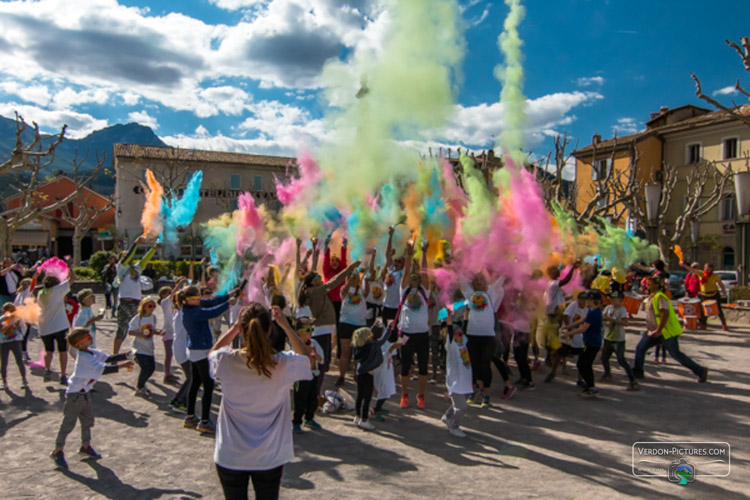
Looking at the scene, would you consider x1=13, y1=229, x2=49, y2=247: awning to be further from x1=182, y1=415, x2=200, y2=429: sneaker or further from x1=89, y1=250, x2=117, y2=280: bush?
x1=182, y1=415, x2=200, y2=429: sneaker

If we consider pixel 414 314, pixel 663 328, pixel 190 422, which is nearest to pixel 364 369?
pixel 414 314

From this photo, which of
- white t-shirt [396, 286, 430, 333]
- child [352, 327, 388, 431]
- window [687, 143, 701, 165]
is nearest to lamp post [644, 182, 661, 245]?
white t-shirt [396, 286, 430, 333]

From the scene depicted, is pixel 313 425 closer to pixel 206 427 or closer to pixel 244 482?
pixel 206 427

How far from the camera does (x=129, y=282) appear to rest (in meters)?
8.35

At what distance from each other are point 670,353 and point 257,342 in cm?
695

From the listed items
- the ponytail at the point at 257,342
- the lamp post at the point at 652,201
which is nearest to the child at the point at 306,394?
the ponytail at the point at 257,342

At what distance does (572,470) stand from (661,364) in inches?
215

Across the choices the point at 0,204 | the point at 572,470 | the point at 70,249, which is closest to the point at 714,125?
the point at 572,470

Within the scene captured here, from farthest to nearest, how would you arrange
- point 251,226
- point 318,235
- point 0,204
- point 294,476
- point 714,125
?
point 0,204
point 714,125
point 251,226
point 318,235
point 294,476

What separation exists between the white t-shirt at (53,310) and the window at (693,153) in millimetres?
37841

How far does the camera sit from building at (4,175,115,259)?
132 feet

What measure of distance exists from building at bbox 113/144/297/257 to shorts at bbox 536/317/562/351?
30.3 meters

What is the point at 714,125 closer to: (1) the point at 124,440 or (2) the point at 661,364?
(2) the point at 661,364

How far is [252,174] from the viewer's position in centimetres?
4459
